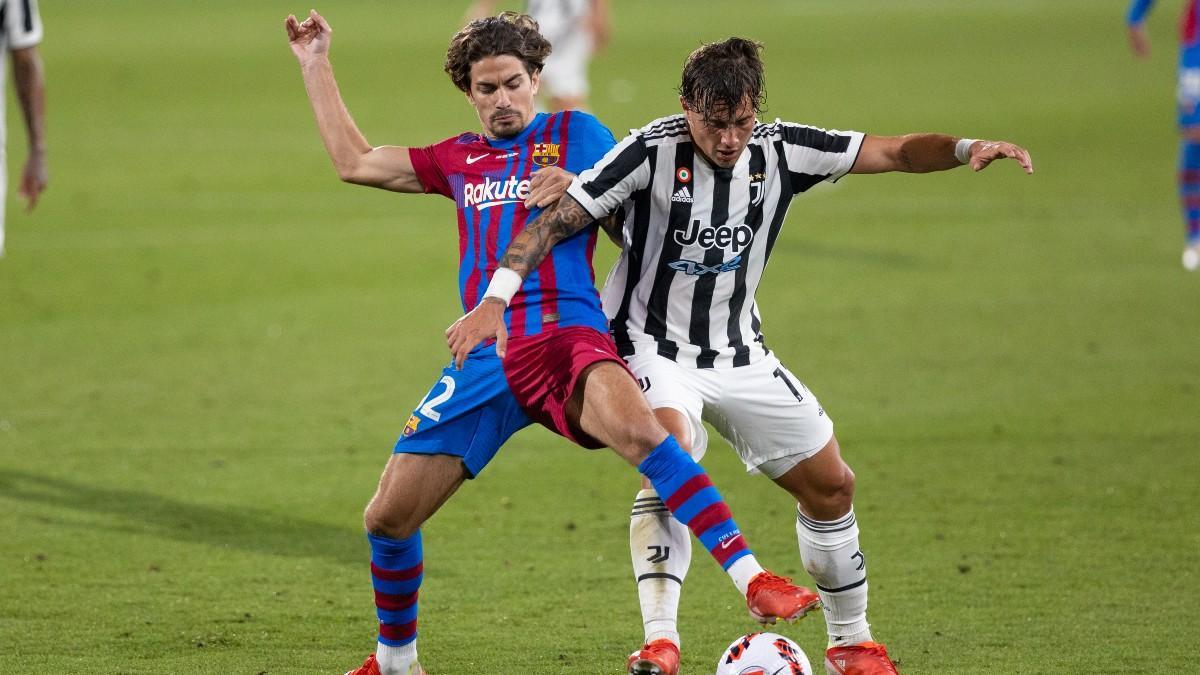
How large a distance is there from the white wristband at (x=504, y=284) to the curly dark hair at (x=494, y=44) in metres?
0.73

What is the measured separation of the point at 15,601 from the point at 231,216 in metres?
9.89

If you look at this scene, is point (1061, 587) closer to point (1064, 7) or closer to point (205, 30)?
point (205, 30)

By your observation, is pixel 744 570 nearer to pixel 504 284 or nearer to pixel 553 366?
pixel 553 366

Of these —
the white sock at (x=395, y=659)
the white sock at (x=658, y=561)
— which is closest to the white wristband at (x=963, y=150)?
the white sock at (x=658, y=561)

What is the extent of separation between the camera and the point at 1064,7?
129 feet

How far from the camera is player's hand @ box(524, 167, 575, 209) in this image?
5043mm

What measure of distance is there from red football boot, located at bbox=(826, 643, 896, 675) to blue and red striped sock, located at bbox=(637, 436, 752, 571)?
31.3 inches

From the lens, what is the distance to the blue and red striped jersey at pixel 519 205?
507cm

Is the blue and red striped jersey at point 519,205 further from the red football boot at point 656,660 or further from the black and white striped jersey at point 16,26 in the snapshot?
the black and white striped jersey at point 16,26

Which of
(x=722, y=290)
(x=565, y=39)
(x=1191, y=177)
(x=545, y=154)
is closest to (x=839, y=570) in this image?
(x=722, y=290)

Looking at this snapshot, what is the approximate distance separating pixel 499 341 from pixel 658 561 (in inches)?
36.1

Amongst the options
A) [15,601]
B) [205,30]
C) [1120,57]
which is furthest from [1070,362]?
[205,30]

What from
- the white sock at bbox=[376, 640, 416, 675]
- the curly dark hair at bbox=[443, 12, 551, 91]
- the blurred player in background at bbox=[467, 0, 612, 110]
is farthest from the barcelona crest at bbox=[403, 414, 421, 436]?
the blurred player in background at bbox=[467, 0, 612, 110]

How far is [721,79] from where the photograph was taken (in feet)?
15.8
